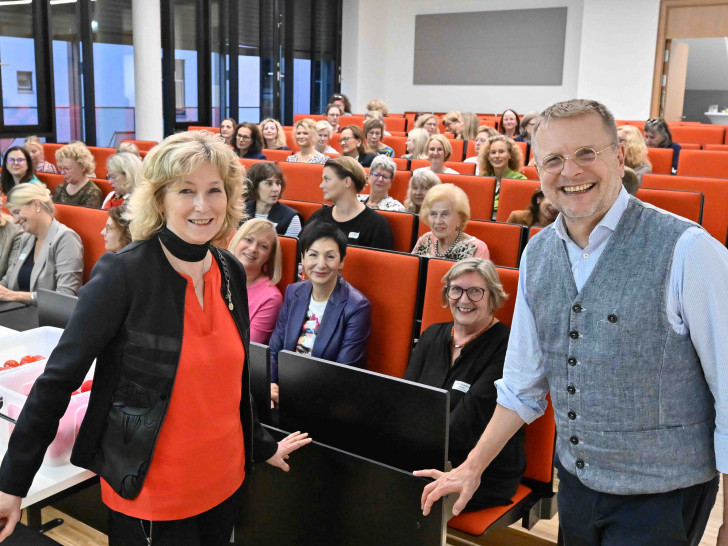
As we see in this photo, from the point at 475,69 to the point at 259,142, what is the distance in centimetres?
819

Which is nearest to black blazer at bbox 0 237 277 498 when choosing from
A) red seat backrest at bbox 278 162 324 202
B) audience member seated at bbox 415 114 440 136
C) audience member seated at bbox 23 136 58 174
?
red seat backrest at bbox 278 162 324 202

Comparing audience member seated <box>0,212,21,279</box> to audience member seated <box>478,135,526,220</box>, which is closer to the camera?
audience member seated <box>0,212,21,279</box>

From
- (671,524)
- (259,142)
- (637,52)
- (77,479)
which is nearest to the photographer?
(671,524)

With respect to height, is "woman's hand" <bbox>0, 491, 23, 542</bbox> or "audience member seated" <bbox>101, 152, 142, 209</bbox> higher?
"audience member seated" <bbox>101, 152, 142, 209</bbox>

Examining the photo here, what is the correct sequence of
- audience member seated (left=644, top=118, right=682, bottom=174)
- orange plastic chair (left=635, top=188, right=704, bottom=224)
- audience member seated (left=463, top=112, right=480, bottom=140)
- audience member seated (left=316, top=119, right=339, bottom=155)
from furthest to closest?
audience member seated (left=463, top=112, right=480, bottom=140) → audience member seated (left=316, top=119, right=339, bottom=155) → audience member seated (left=644, top=118, right=682, bottom=174) → orange plastic chair (left=635, top=188, right=704, bottom=224)

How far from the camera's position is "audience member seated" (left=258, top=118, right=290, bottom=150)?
7.77 metres

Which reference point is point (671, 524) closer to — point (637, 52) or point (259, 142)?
point (259, 142)

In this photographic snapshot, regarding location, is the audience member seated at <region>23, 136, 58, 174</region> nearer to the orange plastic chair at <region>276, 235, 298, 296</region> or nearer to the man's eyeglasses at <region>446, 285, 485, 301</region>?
the orange plastic chair at <region>276, 235, 298, 296</region>

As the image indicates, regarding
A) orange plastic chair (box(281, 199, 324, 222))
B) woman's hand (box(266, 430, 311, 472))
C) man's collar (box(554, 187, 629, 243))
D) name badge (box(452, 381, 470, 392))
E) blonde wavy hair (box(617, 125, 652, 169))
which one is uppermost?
blonde wavy hair (box(617, 125, 652, 169))

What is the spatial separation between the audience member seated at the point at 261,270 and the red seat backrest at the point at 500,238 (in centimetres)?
111

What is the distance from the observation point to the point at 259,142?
Result: 707 cm

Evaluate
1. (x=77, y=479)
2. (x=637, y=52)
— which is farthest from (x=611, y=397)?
(x=637, y=52)

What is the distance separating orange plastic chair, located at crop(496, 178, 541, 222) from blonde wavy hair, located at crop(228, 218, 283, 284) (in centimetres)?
207

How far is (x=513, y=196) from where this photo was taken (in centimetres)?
481
